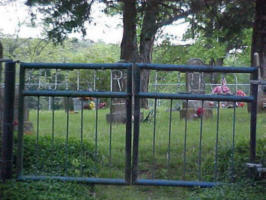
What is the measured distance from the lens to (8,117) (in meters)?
5.52

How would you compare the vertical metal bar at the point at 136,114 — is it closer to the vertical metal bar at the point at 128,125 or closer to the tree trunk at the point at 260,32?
the vertical metal bar at the point at 128,125

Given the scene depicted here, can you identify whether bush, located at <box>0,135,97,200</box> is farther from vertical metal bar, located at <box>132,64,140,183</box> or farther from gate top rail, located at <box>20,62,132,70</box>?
gate top rail, located at <box>20,62,132,70</box>

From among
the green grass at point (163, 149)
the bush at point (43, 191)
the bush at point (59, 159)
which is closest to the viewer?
the bush at point (43, 191)

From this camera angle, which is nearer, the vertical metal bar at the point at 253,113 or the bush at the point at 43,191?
the bush at the point at 43,191

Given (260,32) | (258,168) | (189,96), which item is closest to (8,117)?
(189,96)

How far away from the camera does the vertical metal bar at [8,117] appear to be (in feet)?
18.0

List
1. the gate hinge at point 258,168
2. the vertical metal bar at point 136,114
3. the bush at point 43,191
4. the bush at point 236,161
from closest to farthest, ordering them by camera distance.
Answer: the bush at point 43,191 → the gate hinge at point 258,168 → the vertical metal bar at point 136,114 → the bush at point 236,161

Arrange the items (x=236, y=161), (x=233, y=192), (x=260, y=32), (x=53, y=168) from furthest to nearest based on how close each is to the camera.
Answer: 1. (x=260, y=32)
2. (x=53, y=168)
3. (x=236, y=161)
4. (x=233, y=192)

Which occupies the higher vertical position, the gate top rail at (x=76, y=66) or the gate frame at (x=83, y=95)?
the gate top rail at (x=76, y=66)

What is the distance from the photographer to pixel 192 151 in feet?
25.3

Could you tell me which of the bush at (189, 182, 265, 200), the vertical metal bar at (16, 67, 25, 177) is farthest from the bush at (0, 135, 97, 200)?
the bush at (189, 182, 265, 200)

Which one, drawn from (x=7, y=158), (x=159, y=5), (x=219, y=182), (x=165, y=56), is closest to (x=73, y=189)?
(x=7, y=158)

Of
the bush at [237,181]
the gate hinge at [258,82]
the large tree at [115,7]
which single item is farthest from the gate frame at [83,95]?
the large tree at [115,7]

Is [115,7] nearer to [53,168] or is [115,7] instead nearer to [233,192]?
[53,168]
